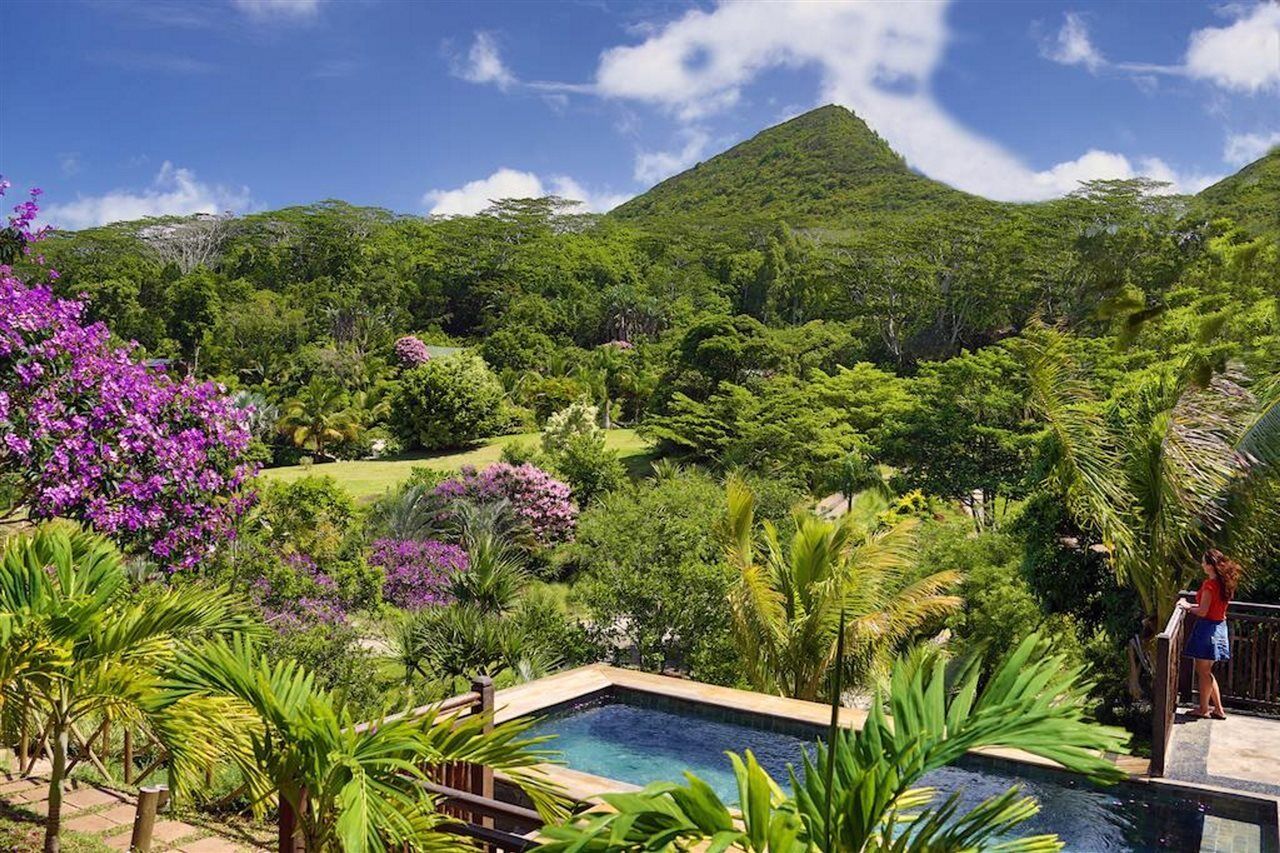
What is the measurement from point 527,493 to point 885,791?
1847 centimetres

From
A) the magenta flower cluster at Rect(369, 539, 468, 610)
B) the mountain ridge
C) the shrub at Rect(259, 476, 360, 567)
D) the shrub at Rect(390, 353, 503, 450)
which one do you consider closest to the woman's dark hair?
the shrub at Rect(259, 476, 360, 567)

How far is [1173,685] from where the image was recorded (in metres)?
7.68

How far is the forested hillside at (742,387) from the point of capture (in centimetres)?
892

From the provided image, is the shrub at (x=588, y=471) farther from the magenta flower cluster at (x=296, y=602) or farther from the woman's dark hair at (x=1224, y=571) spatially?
the woman's dark hair at (x=1224, y=571)

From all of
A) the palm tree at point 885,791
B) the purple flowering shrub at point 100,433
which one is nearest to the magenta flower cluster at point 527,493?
the purple flowering shrub at point 100,433

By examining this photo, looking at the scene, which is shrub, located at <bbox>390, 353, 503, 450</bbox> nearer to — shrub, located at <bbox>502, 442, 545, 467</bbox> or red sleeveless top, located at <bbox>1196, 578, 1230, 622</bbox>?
shrub, located at <bbox>502, 442, 545, 467</bbox>

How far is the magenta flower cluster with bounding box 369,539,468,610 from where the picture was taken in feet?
50.7

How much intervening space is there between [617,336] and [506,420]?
726 inches

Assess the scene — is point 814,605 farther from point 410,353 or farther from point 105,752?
point 410,353

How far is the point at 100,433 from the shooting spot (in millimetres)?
6973

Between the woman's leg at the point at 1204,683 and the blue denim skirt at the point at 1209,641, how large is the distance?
159 mm

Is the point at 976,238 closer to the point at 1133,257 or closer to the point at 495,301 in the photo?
the point at 1133,257

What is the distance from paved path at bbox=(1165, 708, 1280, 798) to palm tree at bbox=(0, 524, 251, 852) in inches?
233

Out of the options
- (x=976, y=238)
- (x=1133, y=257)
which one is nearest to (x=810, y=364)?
(x=976, y=238)
